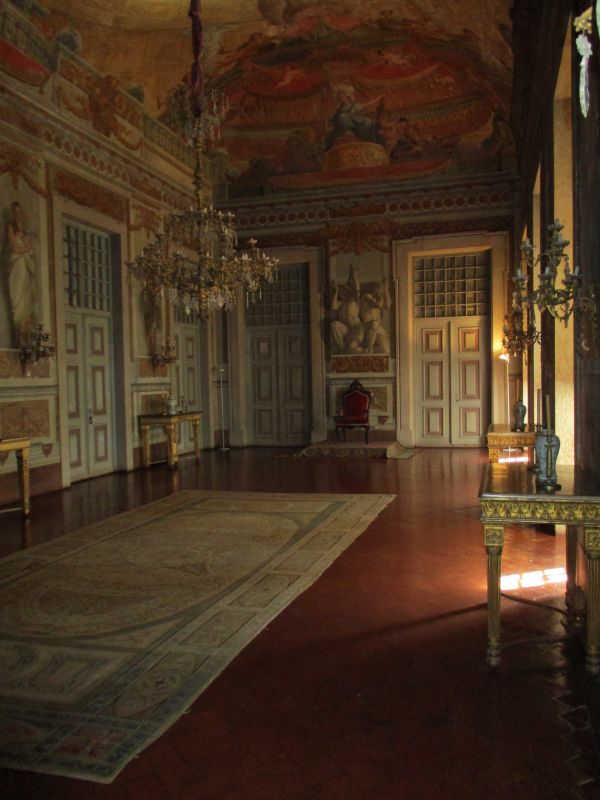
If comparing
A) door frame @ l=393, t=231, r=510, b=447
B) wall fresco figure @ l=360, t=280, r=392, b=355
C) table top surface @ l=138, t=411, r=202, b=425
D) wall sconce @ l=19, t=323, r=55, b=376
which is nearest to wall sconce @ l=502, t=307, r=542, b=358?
door frame @ l=393, t=231, r=510, b=447

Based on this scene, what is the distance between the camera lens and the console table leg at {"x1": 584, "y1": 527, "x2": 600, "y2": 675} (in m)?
3.43

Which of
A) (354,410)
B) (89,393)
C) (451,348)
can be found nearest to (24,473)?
(89,393)

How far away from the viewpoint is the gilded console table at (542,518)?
11.3 feet

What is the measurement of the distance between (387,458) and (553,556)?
700cm

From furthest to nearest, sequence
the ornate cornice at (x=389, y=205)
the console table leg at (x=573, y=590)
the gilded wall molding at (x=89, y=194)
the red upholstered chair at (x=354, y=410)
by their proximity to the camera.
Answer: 1. the red upholstered chair at (x=354, y=410)
2. the ornate cornice at (x=389, y=205)
3. the gilded wall molding at (x=89, y=194)
4. the console table leg at (x=573, y=590)

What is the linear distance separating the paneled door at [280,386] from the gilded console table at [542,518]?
37.8 ft

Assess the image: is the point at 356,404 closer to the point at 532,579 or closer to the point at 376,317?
the point at 376,317

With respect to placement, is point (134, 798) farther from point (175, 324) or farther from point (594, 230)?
point (175, 324)

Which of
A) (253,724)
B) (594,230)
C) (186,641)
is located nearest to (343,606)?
(186,641)

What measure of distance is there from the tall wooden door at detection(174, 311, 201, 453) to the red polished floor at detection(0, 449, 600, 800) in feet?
28.1

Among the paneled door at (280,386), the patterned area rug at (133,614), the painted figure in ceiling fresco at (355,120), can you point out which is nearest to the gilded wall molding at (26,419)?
the patterned area rug at (133,614)

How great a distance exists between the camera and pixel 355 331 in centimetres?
1469

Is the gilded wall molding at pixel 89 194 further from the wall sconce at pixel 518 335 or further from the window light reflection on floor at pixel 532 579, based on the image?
the window light reflection on floor at pixel 532 579

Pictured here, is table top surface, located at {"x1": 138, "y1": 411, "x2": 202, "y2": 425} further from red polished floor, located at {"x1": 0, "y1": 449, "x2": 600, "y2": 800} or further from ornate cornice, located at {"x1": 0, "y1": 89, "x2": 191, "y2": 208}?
red polished floor, located at {"x1": 0, "y1": 449, "x2": 600, "y2": 800}
